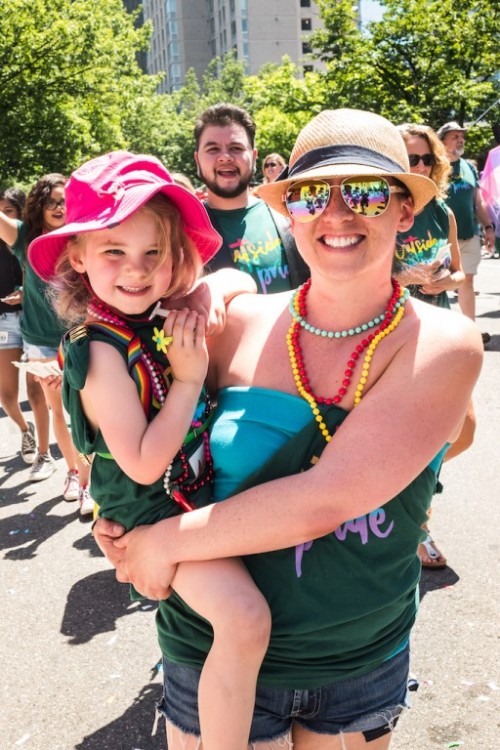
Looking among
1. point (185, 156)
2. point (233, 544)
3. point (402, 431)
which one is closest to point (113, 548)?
point (233, 544)

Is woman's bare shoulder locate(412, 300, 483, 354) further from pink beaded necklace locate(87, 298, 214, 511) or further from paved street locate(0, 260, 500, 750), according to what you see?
paved street locate(0, 260, 500, 750)

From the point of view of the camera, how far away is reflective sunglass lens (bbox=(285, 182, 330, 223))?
1.68 meters

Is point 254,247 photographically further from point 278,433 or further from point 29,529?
point 29,529

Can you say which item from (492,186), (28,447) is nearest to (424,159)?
(28,447)

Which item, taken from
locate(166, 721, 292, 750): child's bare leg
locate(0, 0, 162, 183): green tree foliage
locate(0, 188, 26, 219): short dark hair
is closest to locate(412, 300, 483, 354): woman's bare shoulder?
locate(166, 721, 292, 750): child's bare leg

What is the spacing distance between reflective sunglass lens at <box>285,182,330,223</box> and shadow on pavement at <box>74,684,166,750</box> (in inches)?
85.0

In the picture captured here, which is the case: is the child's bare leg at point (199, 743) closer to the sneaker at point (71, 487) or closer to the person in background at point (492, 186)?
the sneaker at point (71, 487)

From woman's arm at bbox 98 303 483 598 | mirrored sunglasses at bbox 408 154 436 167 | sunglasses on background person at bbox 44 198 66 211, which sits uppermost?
mirrored sunglasses at bbox 408 154 436 167

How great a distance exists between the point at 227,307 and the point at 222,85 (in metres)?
62.2

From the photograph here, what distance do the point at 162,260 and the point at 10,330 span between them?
16.5 ft

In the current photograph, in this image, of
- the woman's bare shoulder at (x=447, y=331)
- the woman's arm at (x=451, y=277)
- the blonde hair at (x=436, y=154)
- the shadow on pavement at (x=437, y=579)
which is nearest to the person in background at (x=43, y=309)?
the shadow on pavement at (x=437, y=579)

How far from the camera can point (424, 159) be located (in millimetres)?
4473

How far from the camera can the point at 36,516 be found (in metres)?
5.49

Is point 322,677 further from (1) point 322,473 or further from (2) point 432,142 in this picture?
(2) point 432,142
